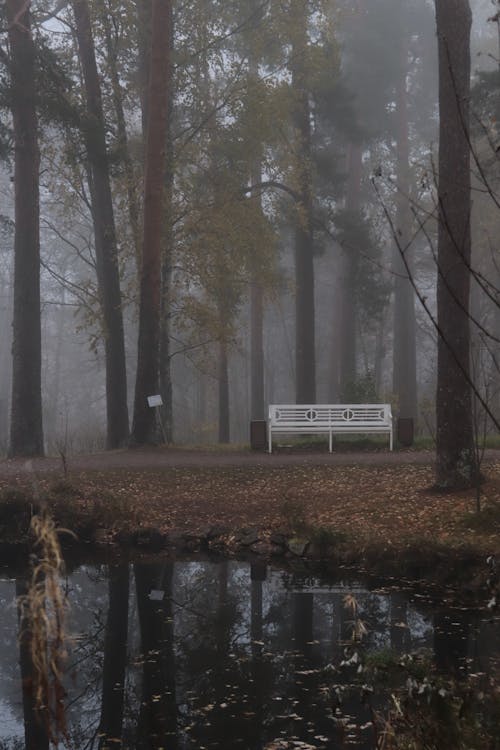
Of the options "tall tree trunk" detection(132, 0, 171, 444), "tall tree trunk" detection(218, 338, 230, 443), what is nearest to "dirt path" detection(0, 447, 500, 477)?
"tall tree trunk" detection(132, 0, 171, 444)

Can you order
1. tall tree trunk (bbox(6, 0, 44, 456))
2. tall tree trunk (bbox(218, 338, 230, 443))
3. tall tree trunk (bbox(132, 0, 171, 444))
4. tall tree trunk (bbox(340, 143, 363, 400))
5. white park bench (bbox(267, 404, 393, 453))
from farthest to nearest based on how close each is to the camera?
tall tree trunk (bbox(340, 143, 363, 400)), tall tree trunk (bbox(218, 338, 230, 443)), tall tree trunk (bbox(6, 0, 44, 456)), tall tree trunk (bbox(132, 0, 171, 444)), white park bench (bbox(267, 404, 393, 453))

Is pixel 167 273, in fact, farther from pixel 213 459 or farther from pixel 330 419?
pixel 213 459

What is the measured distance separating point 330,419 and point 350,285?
11.4 meters

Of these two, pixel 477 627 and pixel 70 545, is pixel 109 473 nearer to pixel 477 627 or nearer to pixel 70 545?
pixel 70 545

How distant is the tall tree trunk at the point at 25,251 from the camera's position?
16.9m

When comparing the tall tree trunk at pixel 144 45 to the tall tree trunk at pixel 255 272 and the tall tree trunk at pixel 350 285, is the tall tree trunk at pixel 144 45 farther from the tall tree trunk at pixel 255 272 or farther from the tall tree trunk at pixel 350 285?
the tall tree trunk at pixel 350 285

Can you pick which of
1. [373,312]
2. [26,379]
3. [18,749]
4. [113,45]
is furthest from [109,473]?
[373,312]

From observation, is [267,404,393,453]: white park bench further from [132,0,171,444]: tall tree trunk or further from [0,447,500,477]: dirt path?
[132,0,171,444]: tall tree trunk

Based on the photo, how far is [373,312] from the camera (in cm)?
2666

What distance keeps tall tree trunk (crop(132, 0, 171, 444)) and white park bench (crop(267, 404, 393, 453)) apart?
238 cm

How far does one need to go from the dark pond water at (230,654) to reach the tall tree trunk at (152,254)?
280 inches

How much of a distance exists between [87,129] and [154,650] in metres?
12.7

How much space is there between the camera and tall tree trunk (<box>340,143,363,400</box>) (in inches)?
1048

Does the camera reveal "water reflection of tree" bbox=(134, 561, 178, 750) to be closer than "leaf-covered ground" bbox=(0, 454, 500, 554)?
Yes
